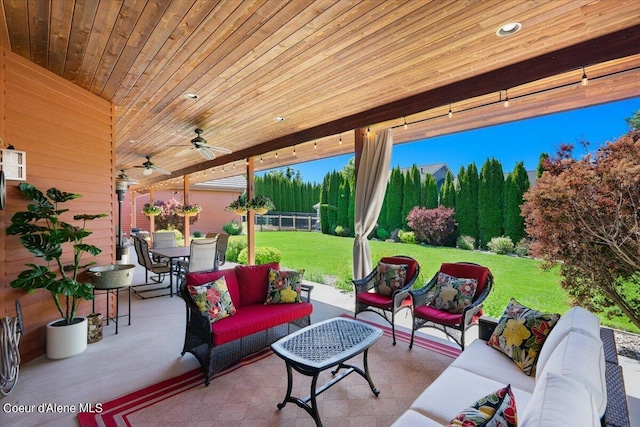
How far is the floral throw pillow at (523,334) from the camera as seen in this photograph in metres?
2.07

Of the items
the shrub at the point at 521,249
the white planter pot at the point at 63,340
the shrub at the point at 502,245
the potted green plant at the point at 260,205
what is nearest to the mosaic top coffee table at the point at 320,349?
the white planter pot at the point at 63,340

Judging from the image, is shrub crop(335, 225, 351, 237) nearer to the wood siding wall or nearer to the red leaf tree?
the red leaf tree

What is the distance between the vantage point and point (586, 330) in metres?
1.71

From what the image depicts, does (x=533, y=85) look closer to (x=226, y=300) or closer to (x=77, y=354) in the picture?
(x=226, y=300)

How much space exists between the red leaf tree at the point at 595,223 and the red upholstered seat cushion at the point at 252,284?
10.9 feet

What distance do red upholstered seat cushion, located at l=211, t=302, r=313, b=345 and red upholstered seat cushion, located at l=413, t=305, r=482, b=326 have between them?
125 centimetres

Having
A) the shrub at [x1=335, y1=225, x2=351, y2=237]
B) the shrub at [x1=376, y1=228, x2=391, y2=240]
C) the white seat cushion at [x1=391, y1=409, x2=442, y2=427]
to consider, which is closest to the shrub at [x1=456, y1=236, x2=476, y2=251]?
the shrub at [x1=376, y1=228, x2=391, y2=240]

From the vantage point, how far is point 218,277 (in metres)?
3.23

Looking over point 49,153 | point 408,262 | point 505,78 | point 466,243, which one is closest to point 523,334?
point 408,262

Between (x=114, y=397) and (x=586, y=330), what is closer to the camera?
(x=586, y=330)

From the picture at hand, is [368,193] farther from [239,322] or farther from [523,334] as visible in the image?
[523,334]

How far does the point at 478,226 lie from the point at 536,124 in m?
2.61

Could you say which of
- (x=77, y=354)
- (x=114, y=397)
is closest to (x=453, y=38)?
(x=114, y=397)

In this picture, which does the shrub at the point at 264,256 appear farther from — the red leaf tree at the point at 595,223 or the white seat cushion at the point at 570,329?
the white seat cushion at the point at 570,329
